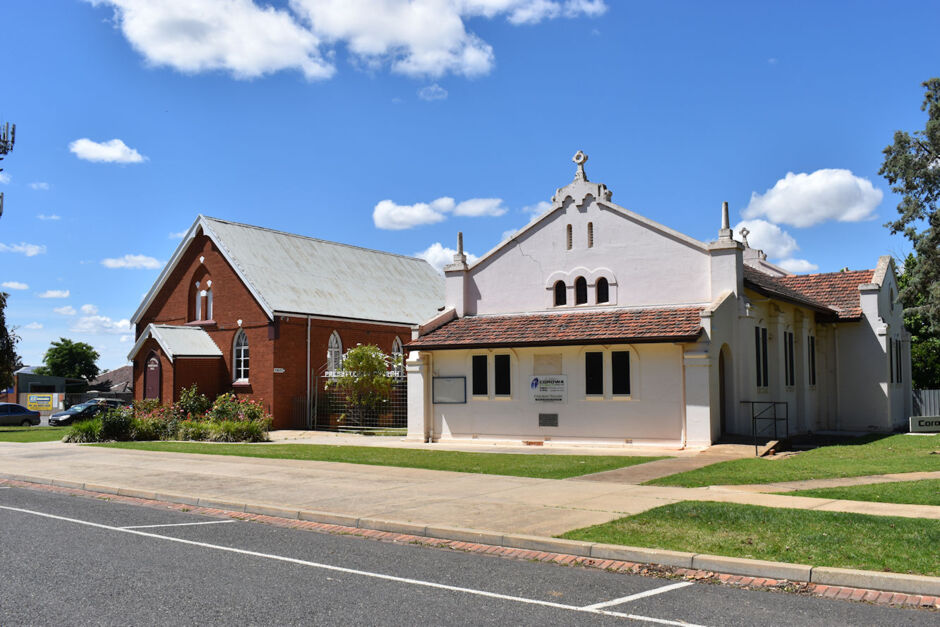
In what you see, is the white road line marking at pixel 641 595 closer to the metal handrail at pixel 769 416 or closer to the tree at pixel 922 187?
the metal handrail at pixel 769 416

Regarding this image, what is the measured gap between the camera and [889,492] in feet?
42.2

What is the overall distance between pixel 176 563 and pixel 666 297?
709 inches

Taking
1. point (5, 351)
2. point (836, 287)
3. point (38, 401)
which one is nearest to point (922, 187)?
point (836, 287)

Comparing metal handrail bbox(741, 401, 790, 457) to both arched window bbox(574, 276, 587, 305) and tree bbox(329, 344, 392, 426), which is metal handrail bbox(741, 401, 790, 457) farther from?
tree bbox(329, 344, 392, 426)

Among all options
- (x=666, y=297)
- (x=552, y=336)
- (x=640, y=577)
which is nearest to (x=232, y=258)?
(x=552, y=336)

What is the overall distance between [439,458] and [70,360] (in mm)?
84027

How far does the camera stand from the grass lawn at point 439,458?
17.4m

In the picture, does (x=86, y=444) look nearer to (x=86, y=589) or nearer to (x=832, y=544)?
(x=86, y=589)

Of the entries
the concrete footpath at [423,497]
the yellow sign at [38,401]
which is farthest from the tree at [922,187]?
the yellow sign at [38,401]

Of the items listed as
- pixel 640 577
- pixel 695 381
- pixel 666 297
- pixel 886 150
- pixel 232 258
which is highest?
pixel 886 150

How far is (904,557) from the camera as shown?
27.6 ft

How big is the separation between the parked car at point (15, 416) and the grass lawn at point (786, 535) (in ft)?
144

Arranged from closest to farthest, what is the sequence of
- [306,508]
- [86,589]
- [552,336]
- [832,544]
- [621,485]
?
[86,589]
[832,544]
[306,508]
[621,485]
[552,336]

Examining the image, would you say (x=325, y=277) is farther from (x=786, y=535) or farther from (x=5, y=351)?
(x=786, y=535)
